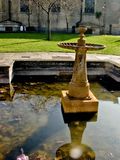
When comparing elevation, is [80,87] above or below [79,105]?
above

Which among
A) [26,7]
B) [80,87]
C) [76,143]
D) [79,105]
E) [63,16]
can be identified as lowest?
[76,143]

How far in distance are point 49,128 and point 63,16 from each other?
26.1 m

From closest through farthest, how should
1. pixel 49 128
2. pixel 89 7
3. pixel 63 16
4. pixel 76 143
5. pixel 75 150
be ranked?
pixel 75 150, pixel 76 143, pixel 49 128, pixel 63 16, pixel 89 7

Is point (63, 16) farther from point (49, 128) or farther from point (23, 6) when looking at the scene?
point (49, 128)

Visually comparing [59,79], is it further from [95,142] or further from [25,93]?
A: [95,142]

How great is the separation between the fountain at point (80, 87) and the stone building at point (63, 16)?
913 inches

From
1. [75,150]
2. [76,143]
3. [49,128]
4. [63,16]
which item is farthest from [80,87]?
[63,16]

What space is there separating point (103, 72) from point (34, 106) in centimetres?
495

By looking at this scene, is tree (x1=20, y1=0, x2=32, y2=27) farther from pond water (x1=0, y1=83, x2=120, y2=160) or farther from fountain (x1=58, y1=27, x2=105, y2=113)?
fountain (x1=58, y1=27, x2=105, y2=113)

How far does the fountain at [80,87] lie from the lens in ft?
24.4

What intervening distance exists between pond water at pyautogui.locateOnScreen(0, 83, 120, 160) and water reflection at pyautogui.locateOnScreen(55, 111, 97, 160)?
2 centimetres

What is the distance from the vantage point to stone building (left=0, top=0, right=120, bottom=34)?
30.8 m

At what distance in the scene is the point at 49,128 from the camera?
21.8 ft

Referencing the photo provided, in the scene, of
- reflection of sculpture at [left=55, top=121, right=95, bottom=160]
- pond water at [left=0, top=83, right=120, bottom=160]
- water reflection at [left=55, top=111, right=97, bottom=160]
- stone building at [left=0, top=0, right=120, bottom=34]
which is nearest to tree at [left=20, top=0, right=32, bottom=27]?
stone building at [left=0, top=0, right=120, bottom=34]
